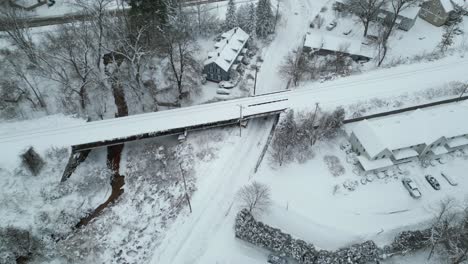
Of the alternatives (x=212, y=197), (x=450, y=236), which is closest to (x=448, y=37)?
(x=450, y=236)

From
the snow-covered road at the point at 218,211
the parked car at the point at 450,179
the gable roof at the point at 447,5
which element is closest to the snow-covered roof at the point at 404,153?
the parked car at the point at 450,179

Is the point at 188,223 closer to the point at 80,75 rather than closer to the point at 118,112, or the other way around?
the point at 118,112

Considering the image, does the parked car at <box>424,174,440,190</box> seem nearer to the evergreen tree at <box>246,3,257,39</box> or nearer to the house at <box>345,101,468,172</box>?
the house at <box>345,101,468,172</box>

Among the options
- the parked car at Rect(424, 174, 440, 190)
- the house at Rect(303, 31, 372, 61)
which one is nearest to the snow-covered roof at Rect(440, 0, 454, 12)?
the house at Rect(303, 31, 372, 61)

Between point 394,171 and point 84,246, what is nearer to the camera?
point 84,246

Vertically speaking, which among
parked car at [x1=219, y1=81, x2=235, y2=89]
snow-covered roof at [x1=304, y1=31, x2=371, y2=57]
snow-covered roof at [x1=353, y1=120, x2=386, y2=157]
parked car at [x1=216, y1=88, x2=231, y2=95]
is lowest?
parked car at [x1=216, y1=88, x2=231, y2=95]

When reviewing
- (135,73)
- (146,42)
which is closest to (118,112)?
(135,73)
